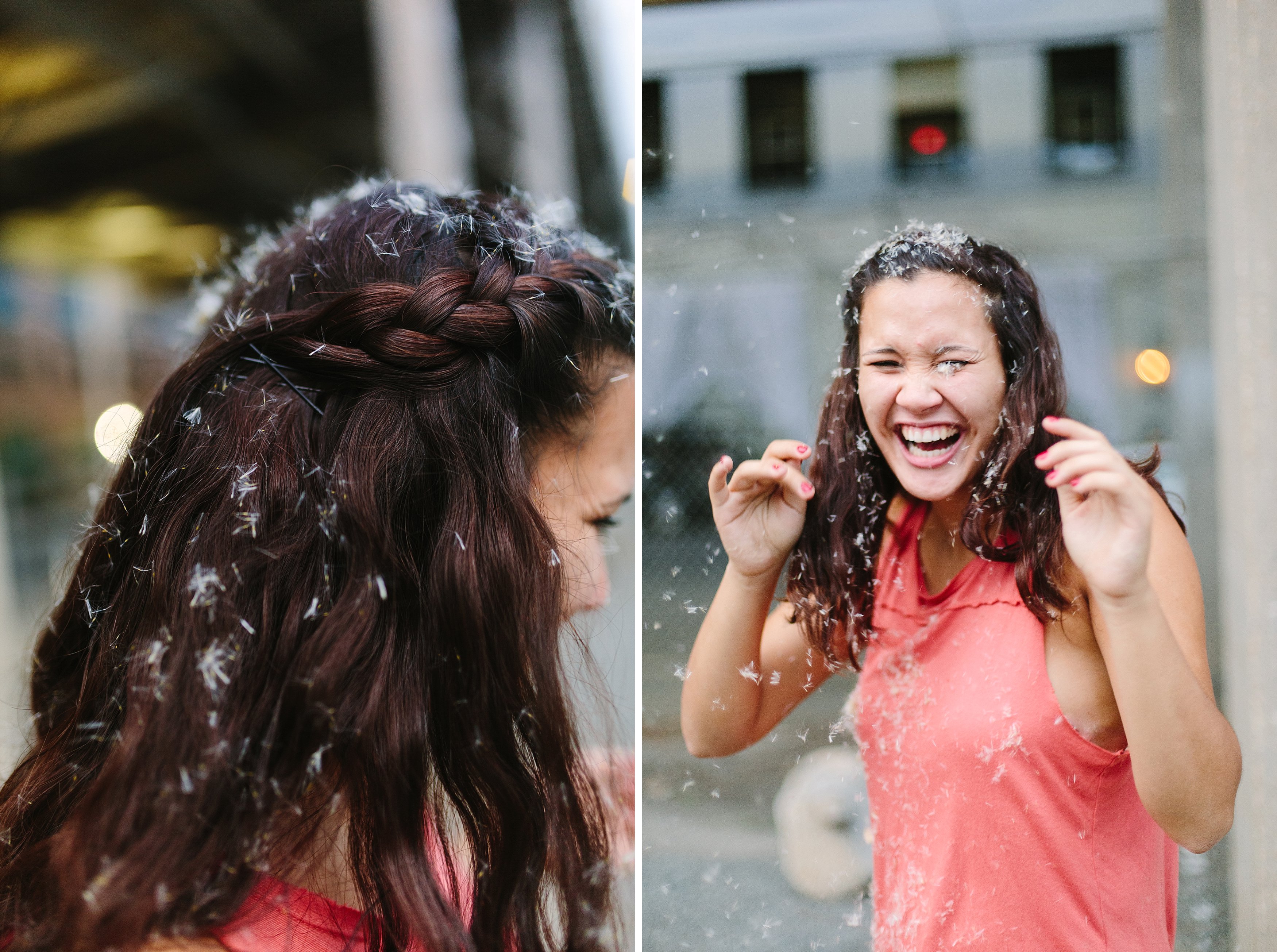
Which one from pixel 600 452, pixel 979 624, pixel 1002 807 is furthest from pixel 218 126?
pixel 1002 807

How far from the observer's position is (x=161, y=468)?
29.5 inches

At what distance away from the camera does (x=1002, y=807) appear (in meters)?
0.78

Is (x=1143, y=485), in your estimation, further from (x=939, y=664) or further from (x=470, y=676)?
(x=470, y=676)

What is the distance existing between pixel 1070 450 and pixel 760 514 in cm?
31

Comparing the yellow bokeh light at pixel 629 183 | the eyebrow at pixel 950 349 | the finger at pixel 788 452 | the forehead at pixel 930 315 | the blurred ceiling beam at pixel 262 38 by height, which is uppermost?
the blurred ceiling beam at pixel 262 38

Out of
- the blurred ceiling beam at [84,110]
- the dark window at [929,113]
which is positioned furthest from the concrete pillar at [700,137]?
the blurred ceiling beam at [84,110]

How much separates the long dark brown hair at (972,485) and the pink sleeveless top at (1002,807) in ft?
0.14

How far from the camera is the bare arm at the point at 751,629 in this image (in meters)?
0.86

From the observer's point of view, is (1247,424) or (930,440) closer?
(930,440)

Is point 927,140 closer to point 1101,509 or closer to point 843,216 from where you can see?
point 843,216

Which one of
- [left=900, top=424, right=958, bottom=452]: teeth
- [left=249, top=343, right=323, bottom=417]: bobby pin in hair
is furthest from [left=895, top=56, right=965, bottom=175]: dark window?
[left=249, top=343, right=323, bottom=417]: bobby pin in hair

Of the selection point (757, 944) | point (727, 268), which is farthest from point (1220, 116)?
point (757, 944)

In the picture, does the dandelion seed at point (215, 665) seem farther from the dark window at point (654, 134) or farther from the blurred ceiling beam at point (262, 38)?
the blurred ceiling beam at point (262, 38)

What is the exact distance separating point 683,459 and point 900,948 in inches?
24.5
